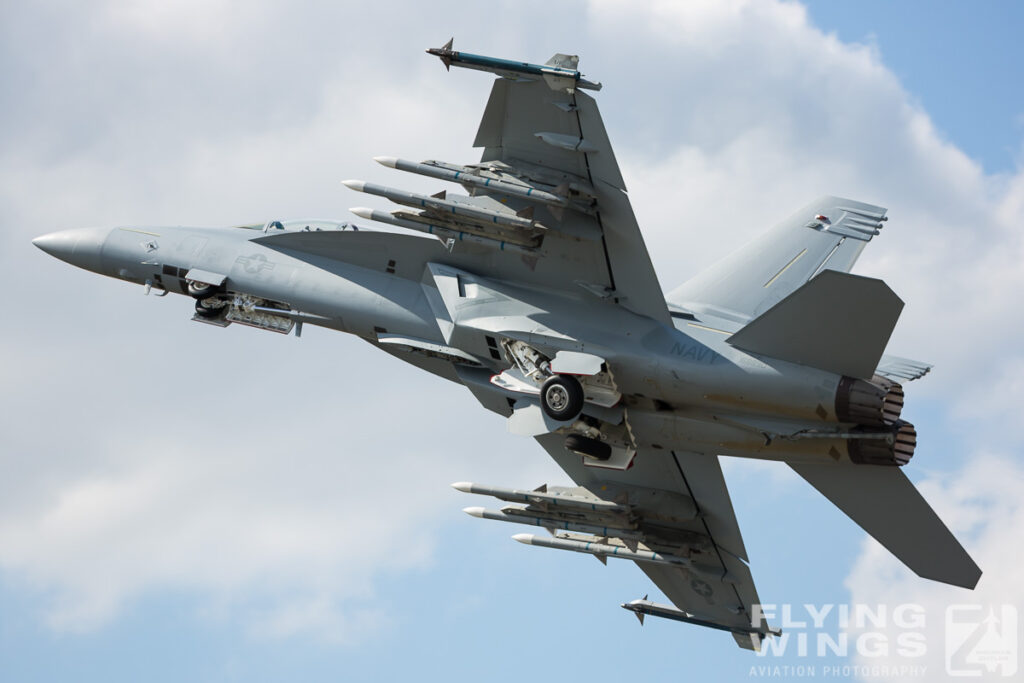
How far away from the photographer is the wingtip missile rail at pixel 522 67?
18094 mm

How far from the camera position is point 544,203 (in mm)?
19516

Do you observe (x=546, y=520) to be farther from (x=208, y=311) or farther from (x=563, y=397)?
(x=208, y=311)

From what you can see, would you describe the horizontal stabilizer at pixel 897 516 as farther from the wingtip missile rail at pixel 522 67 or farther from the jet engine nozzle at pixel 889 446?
the wingtip missile rail at pixel 522 67

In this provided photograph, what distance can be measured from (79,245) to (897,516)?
14873 mm

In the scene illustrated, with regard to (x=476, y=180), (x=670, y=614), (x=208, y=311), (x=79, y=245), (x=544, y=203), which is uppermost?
(x=79, y=245)

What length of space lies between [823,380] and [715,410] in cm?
184

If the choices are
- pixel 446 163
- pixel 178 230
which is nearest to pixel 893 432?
pixel 446 163

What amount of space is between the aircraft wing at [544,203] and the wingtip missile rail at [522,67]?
8 centimetres

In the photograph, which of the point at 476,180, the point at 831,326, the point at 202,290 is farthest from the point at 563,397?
the point at 202,290

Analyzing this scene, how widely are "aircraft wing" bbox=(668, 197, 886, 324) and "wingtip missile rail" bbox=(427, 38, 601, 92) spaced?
5018 millimetres

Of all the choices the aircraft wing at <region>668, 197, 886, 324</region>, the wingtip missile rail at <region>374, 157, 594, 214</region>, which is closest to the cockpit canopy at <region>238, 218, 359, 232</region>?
the wingtip missile rail at <region>374, 157, 594, 214</region>

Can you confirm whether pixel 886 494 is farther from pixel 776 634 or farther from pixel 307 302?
pixel 307 302

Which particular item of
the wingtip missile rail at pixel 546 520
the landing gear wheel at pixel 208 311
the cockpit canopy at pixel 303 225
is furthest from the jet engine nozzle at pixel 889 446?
the landing gear wheel at pixel 208 311

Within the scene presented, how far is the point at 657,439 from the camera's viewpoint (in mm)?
21547
